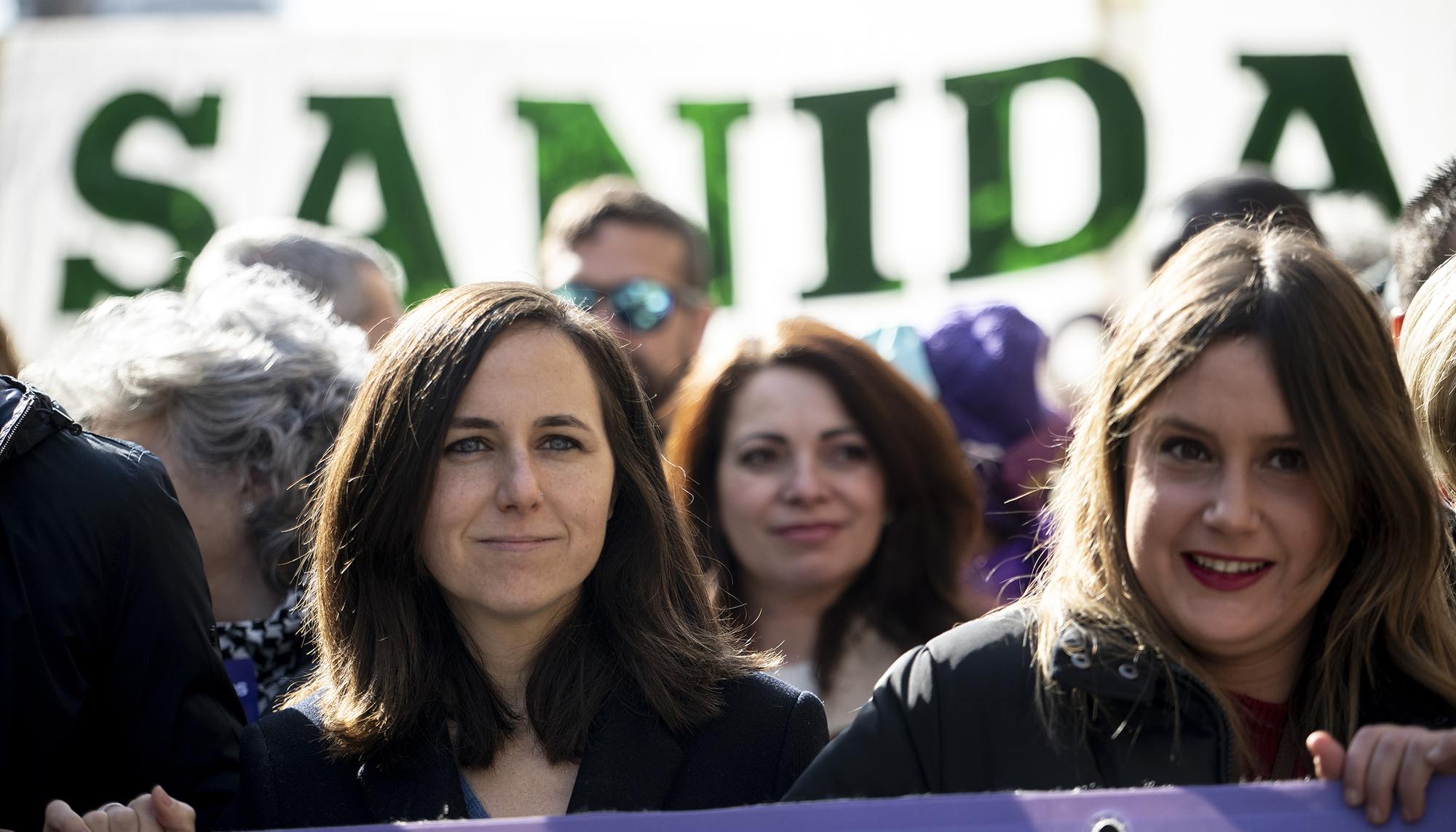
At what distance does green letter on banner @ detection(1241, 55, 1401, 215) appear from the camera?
5.85 meters

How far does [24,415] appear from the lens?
87.3 inches

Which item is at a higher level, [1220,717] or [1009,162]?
[1009,162]

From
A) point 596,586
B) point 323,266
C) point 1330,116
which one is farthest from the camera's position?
point 1330,116

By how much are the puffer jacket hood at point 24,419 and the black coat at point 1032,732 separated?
1.19m

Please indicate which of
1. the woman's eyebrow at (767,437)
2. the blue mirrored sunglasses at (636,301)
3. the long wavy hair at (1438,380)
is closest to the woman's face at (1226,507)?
the long wavy hair at (1438,380)

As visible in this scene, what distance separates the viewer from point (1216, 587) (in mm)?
2104

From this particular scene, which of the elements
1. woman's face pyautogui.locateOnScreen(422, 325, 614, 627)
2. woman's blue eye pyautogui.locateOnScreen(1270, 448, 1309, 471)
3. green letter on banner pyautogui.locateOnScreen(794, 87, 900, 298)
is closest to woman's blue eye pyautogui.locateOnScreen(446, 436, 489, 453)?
woman's face pyautogui.locateOnScreen(422, 325, 614, 627)

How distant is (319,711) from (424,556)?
0.28 meters

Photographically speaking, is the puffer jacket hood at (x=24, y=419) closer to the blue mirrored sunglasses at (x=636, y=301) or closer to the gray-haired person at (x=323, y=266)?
the gray-haired person at (x=323, y=266)

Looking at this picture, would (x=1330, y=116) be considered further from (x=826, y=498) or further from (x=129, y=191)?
(x=129, y=191)

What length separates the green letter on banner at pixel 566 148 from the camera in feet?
21.4

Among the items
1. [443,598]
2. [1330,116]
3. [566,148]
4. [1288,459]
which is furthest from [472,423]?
[1330,116]

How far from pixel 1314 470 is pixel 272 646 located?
1.87 metres

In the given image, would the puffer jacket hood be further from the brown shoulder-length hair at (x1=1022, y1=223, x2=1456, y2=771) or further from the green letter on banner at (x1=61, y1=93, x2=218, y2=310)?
the green letter on banner at (x1=61, y1=93, x2=218, y2=310)
